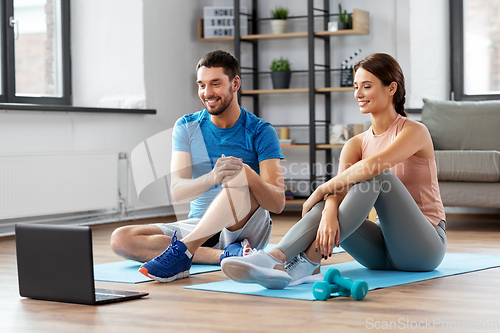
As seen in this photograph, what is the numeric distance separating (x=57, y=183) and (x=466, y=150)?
2.59 metres

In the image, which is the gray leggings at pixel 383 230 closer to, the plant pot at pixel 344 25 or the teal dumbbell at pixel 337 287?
the teal dumbbell at pixel 337 287

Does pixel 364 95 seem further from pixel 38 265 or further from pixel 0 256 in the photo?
pixel 0 256

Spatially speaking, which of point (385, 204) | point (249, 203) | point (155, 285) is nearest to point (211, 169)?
point (249, 203)

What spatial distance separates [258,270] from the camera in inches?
78.2

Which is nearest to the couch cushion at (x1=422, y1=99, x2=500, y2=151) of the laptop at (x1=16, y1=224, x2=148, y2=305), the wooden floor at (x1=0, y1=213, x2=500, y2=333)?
the wooden floor at (x1=0, y1=213, x2=500, y2=333)

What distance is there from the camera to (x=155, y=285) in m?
2.33

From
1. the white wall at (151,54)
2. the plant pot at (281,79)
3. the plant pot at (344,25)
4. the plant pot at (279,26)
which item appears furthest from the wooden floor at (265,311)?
the plant pot at (279,26)

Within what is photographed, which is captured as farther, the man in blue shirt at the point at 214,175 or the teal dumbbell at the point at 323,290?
the man in blue shirt at the point at 214,175

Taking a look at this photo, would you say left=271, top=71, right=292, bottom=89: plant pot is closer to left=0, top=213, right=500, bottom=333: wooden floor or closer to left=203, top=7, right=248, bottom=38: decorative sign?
left=203, top=7, right=248, bottom=38: decorative sign

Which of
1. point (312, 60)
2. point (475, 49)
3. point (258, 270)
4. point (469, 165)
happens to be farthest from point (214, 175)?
point (475, 49)

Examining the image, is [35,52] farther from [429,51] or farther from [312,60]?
[429,51]

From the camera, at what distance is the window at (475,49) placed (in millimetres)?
5035

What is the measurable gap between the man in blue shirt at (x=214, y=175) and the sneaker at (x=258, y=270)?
16.5 inches

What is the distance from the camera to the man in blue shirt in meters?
2.47
